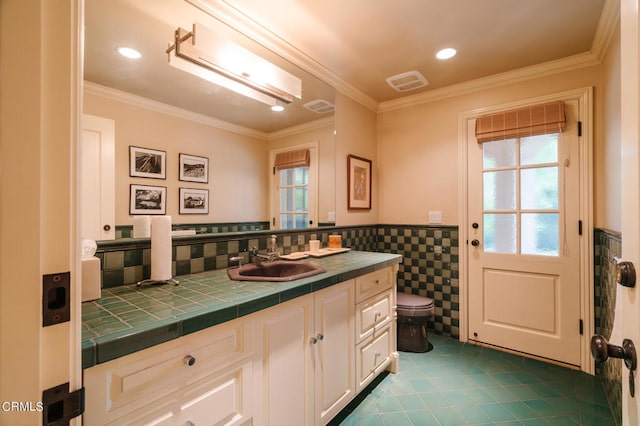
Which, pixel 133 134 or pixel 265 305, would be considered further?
pixel 133 134

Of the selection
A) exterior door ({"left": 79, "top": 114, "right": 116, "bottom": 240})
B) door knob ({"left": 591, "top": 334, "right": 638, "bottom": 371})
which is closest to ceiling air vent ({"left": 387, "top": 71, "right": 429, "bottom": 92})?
exterior door ({"left": 79, "top": 114, "right": 116, "bottom": 240})

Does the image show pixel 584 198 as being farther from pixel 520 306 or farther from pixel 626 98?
pixel 626 98

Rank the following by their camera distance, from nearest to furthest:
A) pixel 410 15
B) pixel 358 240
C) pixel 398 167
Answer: pixel 410 15
pixel 358 240
pixel 398 167

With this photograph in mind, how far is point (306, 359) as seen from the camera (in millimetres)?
1338

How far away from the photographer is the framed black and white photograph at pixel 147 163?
4.38ft

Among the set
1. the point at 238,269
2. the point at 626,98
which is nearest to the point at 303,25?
the point at 238,269

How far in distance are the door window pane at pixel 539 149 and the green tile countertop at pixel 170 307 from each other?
6.32 ft

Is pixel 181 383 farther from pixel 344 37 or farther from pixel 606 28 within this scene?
pixel 606 28

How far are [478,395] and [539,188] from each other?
64.4 inches

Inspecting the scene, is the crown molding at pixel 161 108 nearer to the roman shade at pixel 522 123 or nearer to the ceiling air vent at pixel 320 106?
the ceiling air vent at pixel 320 106

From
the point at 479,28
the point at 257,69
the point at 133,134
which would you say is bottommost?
the point at 133,134

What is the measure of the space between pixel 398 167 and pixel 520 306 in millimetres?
1651

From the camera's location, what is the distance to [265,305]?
1.10 meters

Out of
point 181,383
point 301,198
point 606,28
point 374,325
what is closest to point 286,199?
point 301,198
